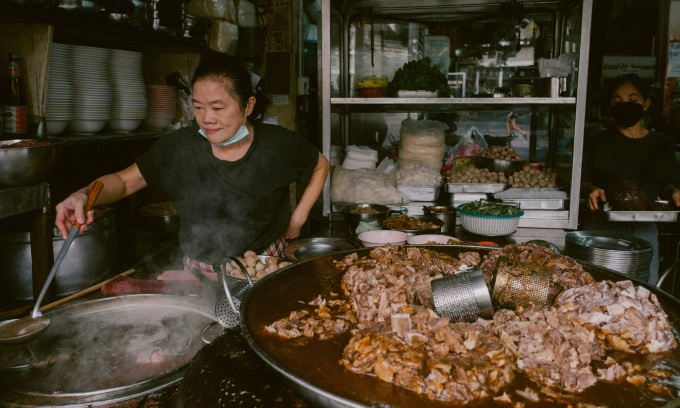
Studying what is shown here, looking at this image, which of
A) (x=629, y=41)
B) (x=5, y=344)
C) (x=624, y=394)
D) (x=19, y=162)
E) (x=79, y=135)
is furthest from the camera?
(x=629, y=41)

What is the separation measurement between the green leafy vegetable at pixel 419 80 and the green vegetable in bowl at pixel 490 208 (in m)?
1.03

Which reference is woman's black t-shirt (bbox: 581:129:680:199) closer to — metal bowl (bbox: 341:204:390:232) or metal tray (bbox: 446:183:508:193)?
metal tray (bbox: 446:183:508:193)

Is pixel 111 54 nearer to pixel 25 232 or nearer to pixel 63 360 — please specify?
pixel 25 232

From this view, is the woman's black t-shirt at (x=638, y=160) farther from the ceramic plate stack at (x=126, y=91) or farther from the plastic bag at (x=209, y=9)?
the ceramic plate stack at (x=126, y=91)

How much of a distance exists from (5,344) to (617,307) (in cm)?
207

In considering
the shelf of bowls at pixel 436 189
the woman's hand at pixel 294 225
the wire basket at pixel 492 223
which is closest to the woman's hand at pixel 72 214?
the woman's hand at pixel 294 225

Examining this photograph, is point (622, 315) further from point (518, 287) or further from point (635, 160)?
point (635, 160)

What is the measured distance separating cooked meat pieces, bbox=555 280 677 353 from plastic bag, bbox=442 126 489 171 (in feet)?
9.91

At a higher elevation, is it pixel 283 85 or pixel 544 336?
pixel 283 85

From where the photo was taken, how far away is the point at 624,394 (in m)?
1.12

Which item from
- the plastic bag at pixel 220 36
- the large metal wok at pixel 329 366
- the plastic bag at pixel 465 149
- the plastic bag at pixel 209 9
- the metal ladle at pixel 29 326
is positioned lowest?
the metal ladle at pixel 29 326

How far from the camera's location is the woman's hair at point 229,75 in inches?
97.7

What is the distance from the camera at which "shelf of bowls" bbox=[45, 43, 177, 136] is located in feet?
8.56

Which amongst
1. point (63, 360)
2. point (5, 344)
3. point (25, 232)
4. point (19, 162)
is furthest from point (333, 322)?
point (25, 232)
